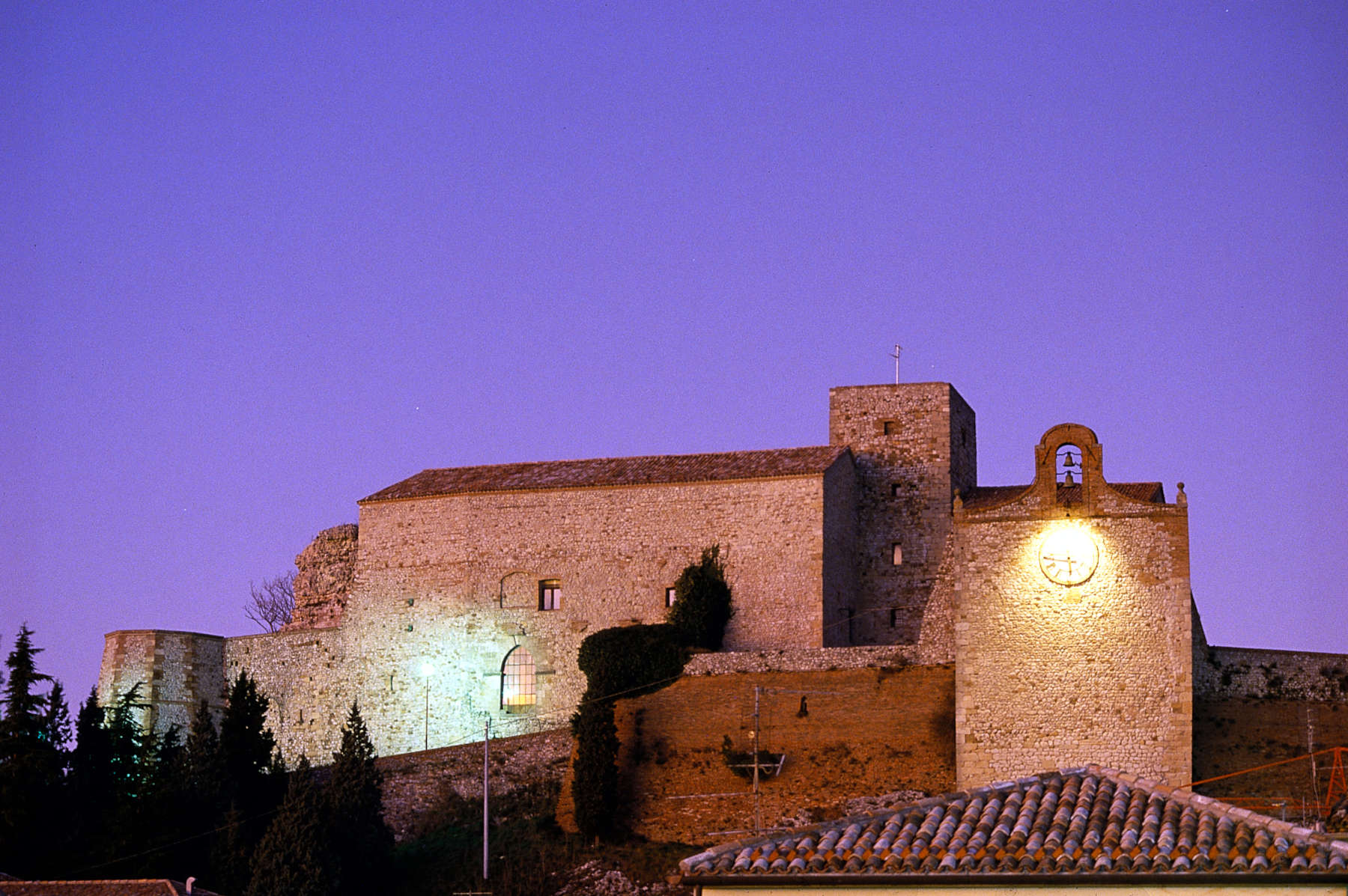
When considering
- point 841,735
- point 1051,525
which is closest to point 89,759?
point 841,735

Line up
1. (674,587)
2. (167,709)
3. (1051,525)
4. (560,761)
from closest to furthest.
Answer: (1051,525)
(560,761)
(674,587)
(167,709)

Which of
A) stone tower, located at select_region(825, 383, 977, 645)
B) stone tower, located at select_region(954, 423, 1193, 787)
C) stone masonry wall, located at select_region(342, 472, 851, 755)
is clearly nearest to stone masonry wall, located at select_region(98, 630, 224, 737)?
stone masonry wall, located at select_region(342, 472, 851, 755)

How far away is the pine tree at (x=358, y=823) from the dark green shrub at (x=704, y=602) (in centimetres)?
815

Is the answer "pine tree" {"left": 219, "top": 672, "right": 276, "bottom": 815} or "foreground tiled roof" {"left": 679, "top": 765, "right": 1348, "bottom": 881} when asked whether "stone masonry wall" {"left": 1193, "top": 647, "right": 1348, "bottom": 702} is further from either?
"pine tree" {"left": 219, "top": 672, "right": 276, "bottom": 815}

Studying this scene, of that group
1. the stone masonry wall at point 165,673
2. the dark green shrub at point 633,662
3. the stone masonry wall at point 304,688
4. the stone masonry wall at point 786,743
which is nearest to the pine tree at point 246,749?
the stone masonry wall at point 304,688

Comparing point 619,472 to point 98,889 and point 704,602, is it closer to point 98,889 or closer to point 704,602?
point 704,602

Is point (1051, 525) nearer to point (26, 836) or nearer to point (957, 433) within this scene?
point (957, 433)

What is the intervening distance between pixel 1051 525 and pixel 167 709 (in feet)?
88.2

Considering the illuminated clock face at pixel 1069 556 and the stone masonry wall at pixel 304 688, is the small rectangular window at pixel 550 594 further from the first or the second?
the illuminated clock face at pixel 1069 556

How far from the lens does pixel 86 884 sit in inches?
1384

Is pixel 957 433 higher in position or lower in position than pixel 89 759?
higher

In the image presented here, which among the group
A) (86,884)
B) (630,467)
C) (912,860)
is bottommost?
(86,884)

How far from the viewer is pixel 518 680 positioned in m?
48.7

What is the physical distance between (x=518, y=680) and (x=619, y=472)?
5.86 m
